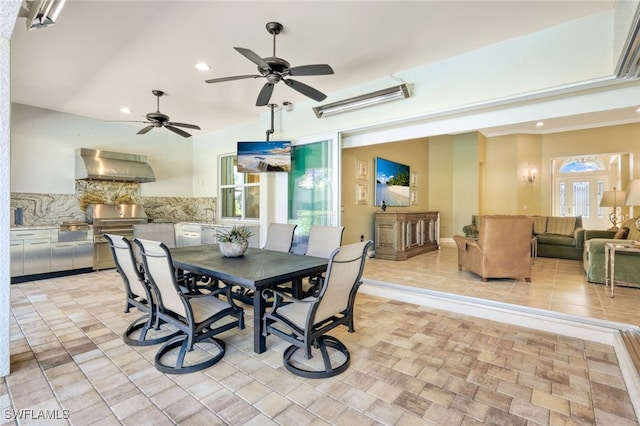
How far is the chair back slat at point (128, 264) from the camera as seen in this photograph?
8.30ft

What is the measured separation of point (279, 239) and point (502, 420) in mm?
2889

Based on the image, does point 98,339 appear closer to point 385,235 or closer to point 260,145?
point 260,145

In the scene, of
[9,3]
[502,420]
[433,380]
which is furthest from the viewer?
[433,380]

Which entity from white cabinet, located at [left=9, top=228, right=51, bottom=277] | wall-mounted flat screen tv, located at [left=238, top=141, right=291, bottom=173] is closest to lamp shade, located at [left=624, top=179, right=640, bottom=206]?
wall-mounted flat screen tv, located at [left=238, top=141, right=291, bottom=173]

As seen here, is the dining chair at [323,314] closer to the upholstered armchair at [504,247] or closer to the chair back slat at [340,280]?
the chair back slat at [340,280]

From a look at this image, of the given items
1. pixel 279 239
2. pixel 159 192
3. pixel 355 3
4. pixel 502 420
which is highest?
pixel 355 3

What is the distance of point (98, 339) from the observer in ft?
9.07

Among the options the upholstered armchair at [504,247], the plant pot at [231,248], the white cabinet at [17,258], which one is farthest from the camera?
the white cabinet at [17,258]

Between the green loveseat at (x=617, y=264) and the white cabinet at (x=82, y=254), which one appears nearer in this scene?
the green loveseat at (x=617, y=264)

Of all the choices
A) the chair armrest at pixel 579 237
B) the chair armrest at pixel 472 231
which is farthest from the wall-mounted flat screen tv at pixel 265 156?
the chair armrest at pixel 579 237

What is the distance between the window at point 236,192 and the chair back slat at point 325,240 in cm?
306

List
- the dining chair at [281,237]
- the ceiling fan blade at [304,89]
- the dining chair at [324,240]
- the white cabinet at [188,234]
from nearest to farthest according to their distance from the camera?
1. the ceiling fan blade at [304,89]
2. the dining chair at [324,240]
3. the dining chair at [281,237]
4. the white cabinet at [188,234]

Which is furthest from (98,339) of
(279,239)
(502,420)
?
(502,420)

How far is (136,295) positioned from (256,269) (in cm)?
125
